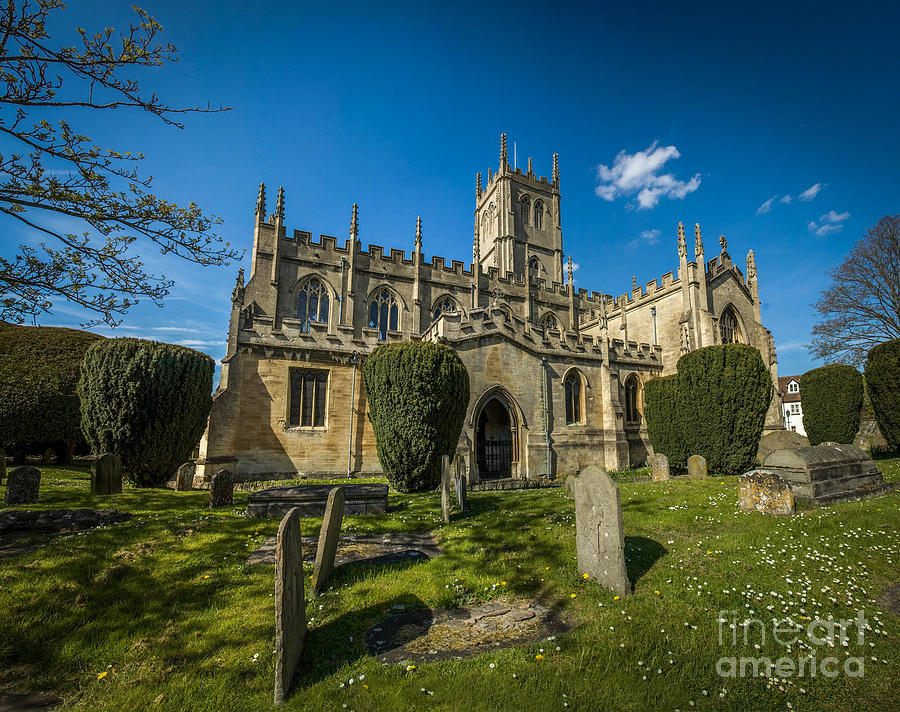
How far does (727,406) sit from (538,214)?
28369 millimetres

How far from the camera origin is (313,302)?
25375mm

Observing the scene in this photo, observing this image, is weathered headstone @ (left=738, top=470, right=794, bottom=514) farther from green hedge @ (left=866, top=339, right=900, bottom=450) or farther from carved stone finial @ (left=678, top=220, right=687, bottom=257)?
carved stone finial @ (left=678, top=220, right=687, bottom=257)

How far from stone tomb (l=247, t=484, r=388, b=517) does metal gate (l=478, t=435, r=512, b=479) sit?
10363mm

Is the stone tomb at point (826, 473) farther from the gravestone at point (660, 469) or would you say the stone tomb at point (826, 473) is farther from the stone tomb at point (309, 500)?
the stone tomb at point (309, 500)

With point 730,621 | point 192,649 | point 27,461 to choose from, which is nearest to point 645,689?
point 730,621

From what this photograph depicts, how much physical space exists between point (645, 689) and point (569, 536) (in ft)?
10.6

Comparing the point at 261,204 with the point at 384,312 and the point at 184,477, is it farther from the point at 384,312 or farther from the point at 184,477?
the point at 184,477

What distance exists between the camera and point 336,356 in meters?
17.1

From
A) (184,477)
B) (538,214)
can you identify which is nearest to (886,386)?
(184,477)

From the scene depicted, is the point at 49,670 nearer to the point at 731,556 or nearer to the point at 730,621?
the point at 730,621

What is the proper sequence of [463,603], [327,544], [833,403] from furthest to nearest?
[833,403]
[327,544]
[463,603]

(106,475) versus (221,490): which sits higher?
(106,475)

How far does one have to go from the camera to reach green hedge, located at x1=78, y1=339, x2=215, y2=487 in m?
11.6

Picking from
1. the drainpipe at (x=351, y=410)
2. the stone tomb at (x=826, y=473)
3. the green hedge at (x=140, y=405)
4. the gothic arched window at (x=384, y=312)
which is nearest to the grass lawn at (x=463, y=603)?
the stone tomb at (x=826, y=473)
